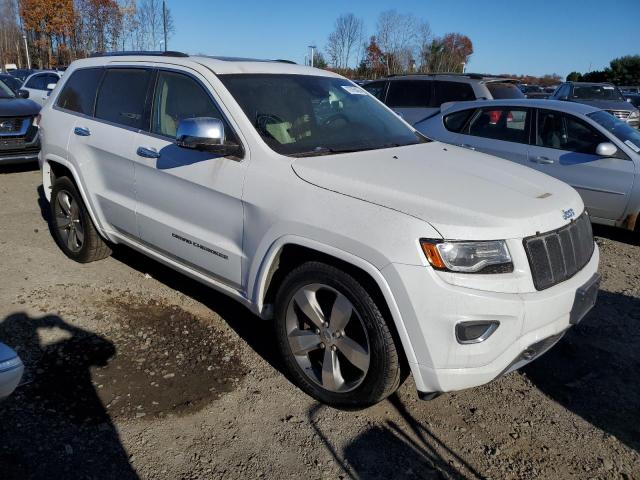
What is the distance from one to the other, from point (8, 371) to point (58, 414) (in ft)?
4.94

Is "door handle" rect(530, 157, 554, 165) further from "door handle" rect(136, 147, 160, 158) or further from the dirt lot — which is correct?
"door handle" rect(136, 147, 160, 158)

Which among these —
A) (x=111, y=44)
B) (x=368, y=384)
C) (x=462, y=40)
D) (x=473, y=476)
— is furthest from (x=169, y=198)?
(x=462, y=40)

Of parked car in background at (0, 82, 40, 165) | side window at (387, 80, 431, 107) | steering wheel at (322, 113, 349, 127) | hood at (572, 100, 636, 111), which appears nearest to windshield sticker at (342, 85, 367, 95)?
steering wheel at (322, 113, 349, 127)

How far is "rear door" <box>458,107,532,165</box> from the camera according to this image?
6.83 m

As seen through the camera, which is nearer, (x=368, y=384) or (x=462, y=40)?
(x=368, y=384)

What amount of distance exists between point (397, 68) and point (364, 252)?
33.2m

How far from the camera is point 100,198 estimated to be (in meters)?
4.51

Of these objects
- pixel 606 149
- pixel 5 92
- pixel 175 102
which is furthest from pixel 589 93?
pixel 175 102

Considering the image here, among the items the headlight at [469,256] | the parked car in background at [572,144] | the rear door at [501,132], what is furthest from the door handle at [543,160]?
the headlight at [469,256]

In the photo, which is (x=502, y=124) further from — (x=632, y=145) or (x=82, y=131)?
(x=82, y=131)

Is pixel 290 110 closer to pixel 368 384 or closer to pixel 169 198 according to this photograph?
pixel 169 198

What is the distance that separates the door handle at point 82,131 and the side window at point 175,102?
2.92 ft

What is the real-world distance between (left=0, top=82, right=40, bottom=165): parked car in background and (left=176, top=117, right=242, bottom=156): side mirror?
274 inches

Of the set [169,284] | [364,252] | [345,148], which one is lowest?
[169,284]
